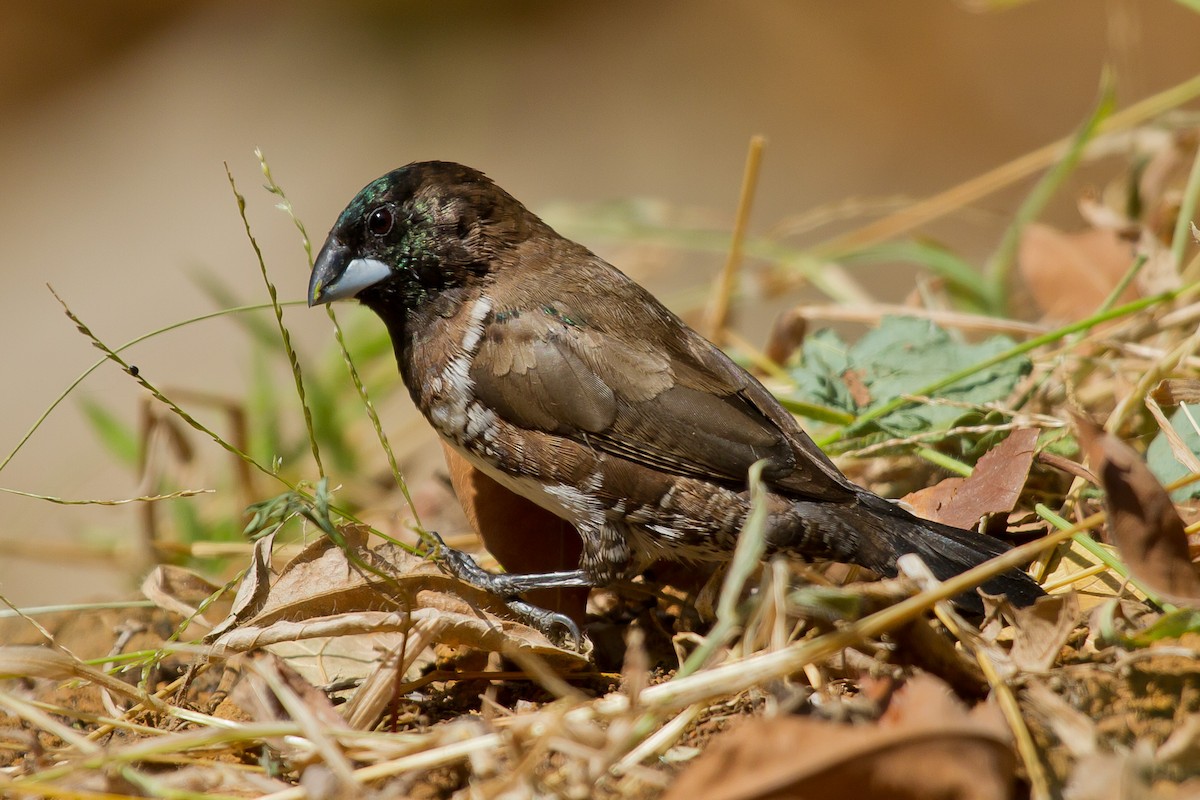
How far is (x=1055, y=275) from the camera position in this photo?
3.64 metres

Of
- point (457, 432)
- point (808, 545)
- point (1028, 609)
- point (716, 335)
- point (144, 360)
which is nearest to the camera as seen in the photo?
point (1028, 609)

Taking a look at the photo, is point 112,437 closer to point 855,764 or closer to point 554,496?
point 554,496

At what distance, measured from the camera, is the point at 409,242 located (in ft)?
9.46

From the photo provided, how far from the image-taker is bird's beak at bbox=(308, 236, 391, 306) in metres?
2.90

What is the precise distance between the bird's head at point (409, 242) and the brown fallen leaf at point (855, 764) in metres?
1.63

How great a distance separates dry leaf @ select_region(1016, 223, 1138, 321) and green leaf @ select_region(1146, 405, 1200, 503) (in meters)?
0.97

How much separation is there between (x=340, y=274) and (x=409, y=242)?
0.20m

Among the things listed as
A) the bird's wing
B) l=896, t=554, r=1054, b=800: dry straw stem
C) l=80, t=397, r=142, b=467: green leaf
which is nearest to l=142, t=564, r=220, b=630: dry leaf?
the bird's wing

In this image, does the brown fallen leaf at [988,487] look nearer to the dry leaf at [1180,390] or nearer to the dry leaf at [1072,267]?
the dry leaf at [1180,390]

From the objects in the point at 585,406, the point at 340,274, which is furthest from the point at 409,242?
the point at 585,406

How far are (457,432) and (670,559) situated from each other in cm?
61

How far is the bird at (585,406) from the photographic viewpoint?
2.51 metres

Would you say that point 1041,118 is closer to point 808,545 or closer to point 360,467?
point 360,467

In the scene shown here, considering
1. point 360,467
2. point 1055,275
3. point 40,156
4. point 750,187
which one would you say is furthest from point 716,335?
point 40,156
